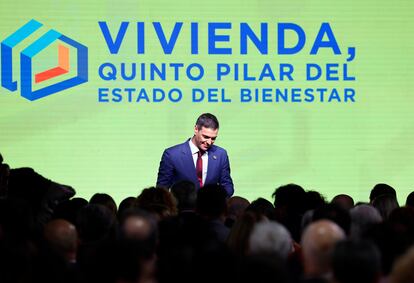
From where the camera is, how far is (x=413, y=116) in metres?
9.70

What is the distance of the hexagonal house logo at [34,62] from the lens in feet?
30.6

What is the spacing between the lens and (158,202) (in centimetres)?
584

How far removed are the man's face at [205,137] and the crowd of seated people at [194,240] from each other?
0.99 m

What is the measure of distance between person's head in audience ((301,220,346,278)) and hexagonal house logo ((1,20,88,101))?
554 centimetres

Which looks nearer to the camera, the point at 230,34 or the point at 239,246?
the point at 239,246

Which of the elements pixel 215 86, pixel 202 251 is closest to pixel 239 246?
pixel 202 251

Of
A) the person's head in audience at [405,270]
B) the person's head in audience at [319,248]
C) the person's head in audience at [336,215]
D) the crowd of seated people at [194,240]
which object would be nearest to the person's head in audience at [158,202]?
the crowd of seated people at [194,240]

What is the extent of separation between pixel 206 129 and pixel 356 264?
413cm

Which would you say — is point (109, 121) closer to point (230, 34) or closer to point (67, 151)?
point (67, 151)

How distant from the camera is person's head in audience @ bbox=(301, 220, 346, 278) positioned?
13.1ft

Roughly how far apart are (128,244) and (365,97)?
6.22 meters

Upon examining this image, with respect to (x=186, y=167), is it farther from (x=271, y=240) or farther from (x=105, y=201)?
(x=271, y=240)

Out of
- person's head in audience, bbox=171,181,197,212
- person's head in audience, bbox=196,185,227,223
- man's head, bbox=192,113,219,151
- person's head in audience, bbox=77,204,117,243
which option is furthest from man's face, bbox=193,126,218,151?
person's head in audience, bbox=77,204,117,243

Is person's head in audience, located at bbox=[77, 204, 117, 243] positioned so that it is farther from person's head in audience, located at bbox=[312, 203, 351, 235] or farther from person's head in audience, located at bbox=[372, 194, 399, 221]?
person's head in audience, located at bbox=[372, 194, 399, 221]
